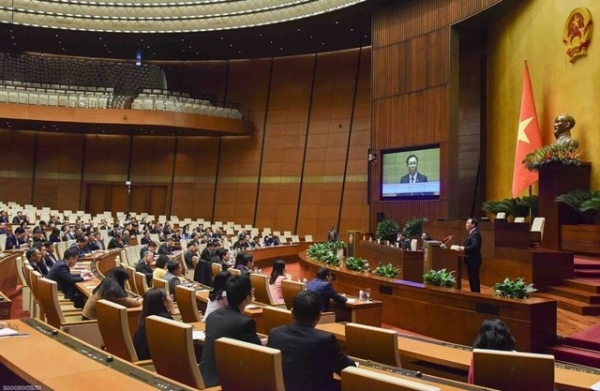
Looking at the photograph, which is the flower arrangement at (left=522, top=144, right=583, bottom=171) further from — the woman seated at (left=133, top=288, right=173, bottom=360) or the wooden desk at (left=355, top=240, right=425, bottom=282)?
the woman seated at (left=133, top=288, right=173, bottom=360)

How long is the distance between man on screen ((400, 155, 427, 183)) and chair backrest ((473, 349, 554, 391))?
10616 mm

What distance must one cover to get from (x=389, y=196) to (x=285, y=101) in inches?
314

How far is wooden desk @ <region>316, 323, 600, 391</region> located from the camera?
286 cm

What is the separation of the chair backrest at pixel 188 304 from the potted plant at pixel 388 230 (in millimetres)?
7917

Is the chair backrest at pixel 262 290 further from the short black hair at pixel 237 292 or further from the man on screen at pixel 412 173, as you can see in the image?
the man on screen at pixel 412 173

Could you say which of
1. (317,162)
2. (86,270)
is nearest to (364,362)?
(86,270)

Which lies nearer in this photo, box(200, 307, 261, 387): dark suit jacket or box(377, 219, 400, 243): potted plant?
box(200, 307, 261, 387): dark suit jacket

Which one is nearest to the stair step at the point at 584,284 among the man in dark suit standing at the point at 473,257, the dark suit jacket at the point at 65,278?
the man in dark suit standing at the point at 473,257

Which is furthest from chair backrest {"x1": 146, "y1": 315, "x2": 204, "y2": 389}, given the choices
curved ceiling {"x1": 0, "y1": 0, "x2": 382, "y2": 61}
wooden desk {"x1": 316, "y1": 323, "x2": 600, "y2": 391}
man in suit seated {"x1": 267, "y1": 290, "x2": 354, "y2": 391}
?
curved ceiling {"x1": 0, "y1": 0, "x2": 382, "y2": 61}

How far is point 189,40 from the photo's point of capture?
19250 mm

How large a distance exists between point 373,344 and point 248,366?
3.68 feet

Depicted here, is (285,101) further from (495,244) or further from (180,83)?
(495,244)

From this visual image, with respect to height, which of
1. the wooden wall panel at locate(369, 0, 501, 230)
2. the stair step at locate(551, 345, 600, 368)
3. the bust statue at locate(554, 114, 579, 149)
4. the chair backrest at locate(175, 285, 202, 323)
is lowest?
the stair step at locate(551, 345, 600, 368)

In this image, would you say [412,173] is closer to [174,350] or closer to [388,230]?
[388,230]
